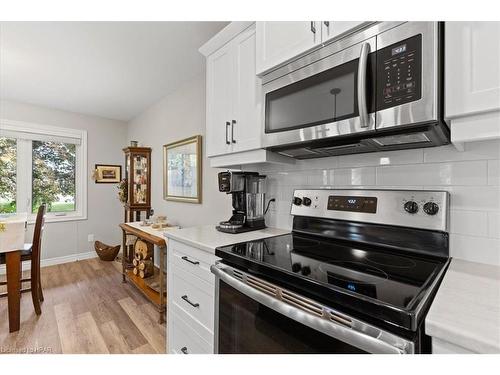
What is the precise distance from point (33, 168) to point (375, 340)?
14.9ft

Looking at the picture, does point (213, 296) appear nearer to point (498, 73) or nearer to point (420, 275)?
point (420, 275)

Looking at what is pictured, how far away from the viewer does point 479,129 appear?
72 cm

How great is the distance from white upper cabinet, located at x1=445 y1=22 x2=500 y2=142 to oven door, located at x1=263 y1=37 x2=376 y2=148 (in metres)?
0.22

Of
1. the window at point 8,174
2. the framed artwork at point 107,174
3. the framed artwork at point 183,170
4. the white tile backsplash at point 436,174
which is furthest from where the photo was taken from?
the framed artwork at point 107,174

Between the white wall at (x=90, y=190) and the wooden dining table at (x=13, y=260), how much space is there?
174 cm

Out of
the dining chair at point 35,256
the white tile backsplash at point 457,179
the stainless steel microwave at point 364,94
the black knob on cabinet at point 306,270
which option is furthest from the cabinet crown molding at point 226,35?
the dining chair at point 35,256

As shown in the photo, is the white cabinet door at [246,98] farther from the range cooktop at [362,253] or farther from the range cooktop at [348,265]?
the range cooktop at [348,265]

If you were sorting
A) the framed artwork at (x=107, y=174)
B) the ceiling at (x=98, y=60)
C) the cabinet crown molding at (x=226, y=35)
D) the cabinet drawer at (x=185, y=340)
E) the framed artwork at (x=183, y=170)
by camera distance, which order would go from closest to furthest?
the cabinet drawer at (x=185, y=340) → the cabinet crown molding at (x=226, y=35) → the ceiling at (x=98, y=60) → the framed artwork at (x=183, y=170) → the framed artwork at (x=107, y=174)

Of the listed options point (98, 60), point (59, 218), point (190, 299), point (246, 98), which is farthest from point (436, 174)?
point (59, 218)

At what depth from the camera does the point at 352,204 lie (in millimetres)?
1241

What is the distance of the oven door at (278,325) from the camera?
0.61 meters

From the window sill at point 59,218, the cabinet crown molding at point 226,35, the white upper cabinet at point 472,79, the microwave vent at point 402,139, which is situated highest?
the cabinet crown molding at point 226,35

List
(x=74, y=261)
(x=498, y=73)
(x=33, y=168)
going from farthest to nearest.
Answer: (x=74, y=261) < (x=33, y=168) < (x=498, y=73)
